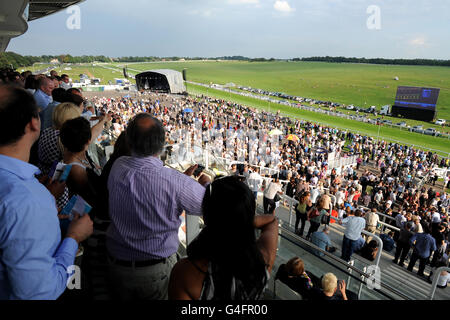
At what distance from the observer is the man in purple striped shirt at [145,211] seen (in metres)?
1.62

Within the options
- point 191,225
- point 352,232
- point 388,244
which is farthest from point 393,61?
point 191,225

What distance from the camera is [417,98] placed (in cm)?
4266

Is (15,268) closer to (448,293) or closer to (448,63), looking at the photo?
(448,293)

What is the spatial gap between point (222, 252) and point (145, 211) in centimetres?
69

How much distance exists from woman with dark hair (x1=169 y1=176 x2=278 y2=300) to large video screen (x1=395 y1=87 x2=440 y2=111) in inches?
1905

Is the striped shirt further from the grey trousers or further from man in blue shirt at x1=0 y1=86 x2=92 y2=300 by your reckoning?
man in blue shirt at x1=0 y1=86 x2=92 y2=300

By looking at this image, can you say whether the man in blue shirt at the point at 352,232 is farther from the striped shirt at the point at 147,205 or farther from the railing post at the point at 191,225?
the striped shirt at the point at 147,205

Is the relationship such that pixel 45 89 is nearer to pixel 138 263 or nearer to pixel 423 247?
pixel 138 263

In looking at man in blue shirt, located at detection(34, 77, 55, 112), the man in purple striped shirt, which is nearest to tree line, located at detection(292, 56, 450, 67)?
man in blue shirt, located at detection(34, 77, 55, 112)

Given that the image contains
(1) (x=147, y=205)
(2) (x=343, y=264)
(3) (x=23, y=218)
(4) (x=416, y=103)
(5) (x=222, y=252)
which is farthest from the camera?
(4) (x=416, y=103)

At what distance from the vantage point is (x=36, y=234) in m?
1.07

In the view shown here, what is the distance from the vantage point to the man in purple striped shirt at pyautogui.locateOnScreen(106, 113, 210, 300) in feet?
5.31

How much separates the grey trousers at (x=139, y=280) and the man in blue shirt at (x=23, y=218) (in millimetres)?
587
